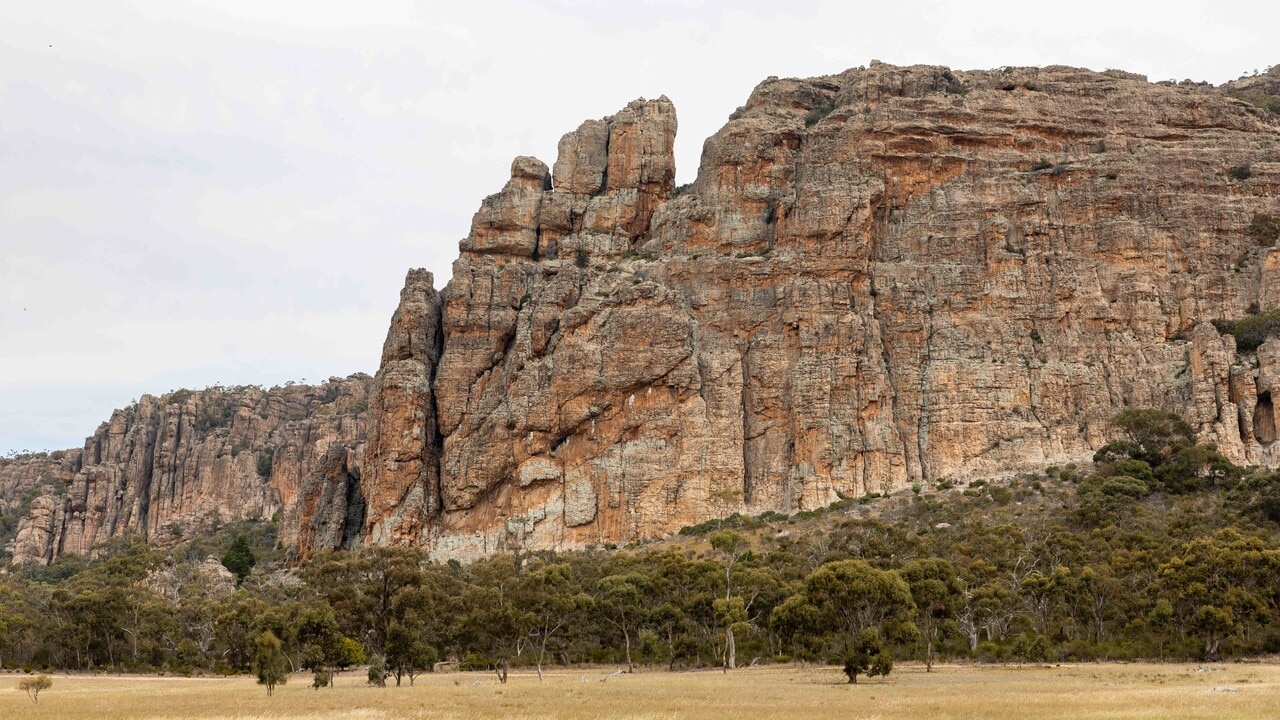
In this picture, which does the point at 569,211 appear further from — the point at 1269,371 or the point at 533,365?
the point at 1269,371

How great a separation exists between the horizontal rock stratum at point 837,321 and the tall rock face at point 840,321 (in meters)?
0.20

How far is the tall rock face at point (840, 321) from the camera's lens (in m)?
100

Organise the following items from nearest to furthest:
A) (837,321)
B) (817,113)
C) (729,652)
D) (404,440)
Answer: (729,652) < (837,321) < (404,440) < (817,113)

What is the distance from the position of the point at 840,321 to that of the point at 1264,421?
33.0 metres

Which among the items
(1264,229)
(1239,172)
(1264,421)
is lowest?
(1264,421)

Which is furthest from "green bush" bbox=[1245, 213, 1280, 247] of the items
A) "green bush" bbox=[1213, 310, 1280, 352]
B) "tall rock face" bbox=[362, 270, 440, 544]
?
"tall rock face" bbox=[362, 270, 440, 544]

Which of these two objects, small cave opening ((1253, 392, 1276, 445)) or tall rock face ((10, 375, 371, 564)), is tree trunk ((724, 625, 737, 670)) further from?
tall rock face ((10, 375, 371, 564))

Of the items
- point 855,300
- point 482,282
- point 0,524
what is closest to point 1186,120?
point 855,300

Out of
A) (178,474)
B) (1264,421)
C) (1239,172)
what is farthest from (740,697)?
(178,474)

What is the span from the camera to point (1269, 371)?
96.6 metres

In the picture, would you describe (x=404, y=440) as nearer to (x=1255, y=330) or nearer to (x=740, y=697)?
(x=740, y=697)

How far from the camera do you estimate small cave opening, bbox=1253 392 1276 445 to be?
96.8 metres

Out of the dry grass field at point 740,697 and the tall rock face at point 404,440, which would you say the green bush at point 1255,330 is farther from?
the tall rock face at point 404,440

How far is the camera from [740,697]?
44719 mm
